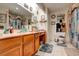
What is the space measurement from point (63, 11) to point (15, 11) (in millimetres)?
2686

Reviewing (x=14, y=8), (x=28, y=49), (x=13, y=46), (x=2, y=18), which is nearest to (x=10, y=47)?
(x=13, y=46)

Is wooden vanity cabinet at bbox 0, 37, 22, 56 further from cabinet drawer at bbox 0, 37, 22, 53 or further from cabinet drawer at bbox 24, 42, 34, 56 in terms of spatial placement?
cabinet drawer at bbox 24, 42, 34, 56

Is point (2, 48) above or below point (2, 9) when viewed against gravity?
below

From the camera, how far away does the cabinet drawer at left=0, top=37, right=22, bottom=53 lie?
1.86m

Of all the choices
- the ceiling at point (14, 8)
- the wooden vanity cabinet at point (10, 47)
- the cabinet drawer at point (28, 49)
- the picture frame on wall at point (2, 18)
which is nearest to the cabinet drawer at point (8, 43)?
the wooden vanity cabinet at point (10, 47)

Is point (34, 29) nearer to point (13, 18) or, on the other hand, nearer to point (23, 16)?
point (23, 16)

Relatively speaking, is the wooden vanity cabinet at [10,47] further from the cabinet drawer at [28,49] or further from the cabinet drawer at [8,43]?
the cabinet drawer at [28,49]

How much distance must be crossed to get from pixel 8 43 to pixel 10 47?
11cm

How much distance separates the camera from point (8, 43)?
200 centimetres

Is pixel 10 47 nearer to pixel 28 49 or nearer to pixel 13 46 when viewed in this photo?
pixel 13 46

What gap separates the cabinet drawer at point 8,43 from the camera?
1862 mm

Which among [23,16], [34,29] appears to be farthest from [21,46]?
[34,29]

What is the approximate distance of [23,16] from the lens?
12.0 ft

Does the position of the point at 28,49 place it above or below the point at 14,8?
below
